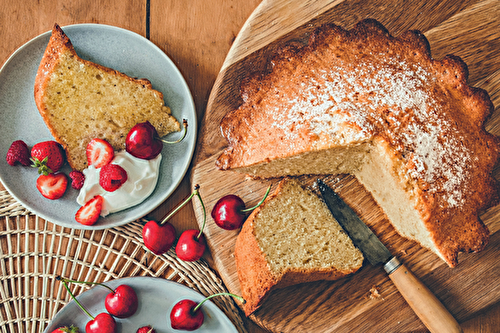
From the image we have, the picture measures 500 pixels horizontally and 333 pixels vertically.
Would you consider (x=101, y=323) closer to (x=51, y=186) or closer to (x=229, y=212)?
(x=51, y=186)

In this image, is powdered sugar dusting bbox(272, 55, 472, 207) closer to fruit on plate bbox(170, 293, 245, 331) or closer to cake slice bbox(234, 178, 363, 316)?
cake slice bbox(234, 178, 363, 316)

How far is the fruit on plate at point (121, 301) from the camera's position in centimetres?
236

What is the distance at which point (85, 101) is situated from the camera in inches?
94.4

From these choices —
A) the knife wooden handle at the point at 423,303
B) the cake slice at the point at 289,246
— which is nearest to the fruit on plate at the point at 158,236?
the cake slice at the point at 289,246

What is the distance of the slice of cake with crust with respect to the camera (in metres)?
2.07

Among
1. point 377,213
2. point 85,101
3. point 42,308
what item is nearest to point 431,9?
point 377,213

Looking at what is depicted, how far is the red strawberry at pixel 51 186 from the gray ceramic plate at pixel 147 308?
726 millimetres

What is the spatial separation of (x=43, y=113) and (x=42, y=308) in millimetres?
1414

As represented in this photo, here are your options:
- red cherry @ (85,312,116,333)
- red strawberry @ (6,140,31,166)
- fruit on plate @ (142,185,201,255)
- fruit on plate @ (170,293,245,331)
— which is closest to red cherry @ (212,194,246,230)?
fruit on plate @ (142,185,201,255)

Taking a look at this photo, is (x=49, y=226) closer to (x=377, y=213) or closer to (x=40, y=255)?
(x=40, y=255)

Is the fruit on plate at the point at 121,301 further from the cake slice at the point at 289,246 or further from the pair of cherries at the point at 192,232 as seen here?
the cake slice at the point at 289,246

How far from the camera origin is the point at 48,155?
2.43 m

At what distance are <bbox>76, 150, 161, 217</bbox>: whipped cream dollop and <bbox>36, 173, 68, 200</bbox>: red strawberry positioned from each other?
162 millimetres

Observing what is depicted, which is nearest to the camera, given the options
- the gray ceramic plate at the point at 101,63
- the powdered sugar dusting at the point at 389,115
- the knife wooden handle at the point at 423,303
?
the powdered sugar dusting at the point at 389,115
